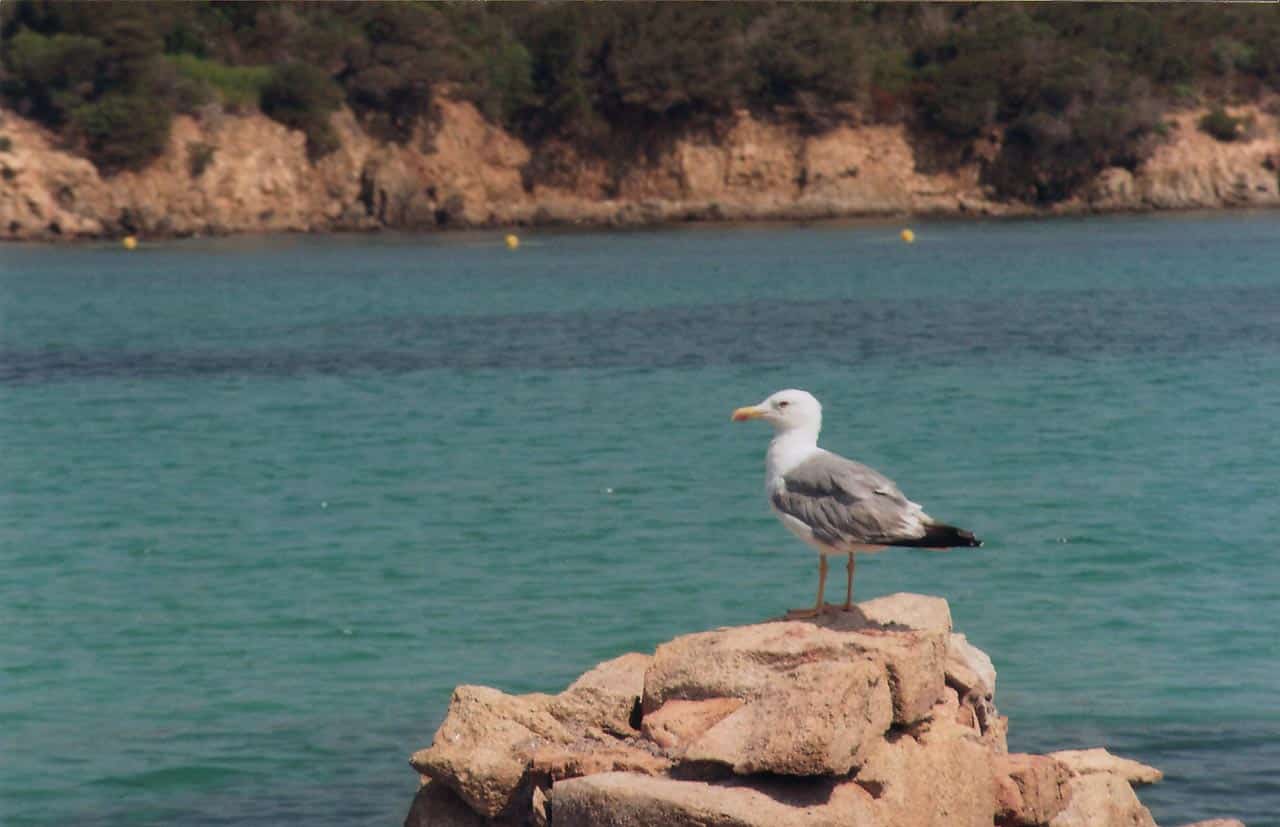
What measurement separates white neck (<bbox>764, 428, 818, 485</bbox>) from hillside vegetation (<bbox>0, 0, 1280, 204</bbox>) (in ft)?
255

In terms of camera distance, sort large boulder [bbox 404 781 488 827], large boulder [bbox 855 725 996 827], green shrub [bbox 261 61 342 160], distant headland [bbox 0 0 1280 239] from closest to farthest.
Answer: large boulder [bbox 855 725 996 827] < large boulder [bbox 404 781 488 827] < green shrub [bbox 261 61 342 160] < distant headland [bbox 0 0 1280 239]

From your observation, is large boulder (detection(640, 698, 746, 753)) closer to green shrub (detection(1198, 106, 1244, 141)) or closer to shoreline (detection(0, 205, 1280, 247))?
shoreline (detection(0, 205, 1280, 247))

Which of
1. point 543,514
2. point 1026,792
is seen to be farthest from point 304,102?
point 1026,792

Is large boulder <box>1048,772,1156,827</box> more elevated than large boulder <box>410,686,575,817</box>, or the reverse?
large boulder <box>410,686,575,817</box>

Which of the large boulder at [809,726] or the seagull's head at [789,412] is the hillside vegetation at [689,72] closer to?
the seagull's head at [789,412]

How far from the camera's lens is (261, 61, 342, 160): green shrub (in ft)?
280

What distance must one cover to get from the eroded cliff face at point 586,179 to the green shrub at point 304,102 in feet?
2.02

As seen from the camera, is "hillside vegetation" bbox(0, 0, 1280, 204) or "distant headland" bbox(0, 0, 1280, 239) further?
"hillside vegetation" bbox(0, 0, 1280, 204)

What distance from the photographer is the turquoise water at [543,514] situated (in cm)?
1206

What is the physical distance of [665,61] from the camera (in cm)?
9131

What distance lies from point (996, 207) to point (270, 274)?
4244cm

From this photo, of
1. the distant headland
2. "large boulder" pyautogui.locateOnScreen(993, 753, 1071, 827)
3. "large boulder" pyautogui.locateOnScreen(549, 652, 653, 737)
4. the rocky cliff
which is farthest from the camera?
the distant headland

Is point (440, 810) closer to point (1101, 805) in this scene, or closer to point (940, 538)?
point (940, 538)

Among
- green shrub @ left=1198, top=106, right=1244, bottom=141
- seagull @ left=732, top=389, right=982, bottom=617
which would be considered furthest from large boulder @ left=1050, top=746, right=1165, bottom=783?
green shrub @ left=1198, top=106, right=1244, bottom=141
